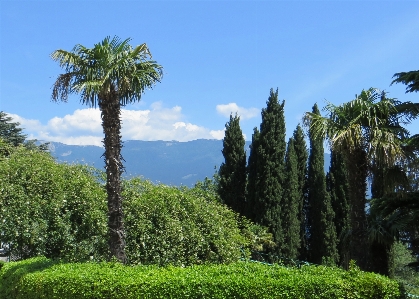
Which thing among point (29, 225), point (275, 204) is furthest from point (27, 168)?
point (275, 204)

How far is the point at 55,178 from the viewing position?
39.4 ft

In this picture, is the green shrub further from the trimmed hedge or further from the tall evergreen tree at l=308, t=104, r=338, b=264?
the tall evergreen tree at l=308, t=104, r=338, b=264

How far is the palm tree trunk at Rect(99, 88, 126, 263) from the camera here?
353 inches

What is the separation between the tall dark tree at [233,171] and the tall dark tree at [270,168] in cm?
121

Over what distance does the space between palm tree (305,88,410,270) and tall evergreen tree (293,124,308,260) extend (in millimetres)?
12501

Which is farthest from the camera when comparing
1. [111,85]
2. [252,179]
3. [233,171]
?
[233,171]

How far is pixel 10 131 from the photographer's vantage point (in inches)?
1108

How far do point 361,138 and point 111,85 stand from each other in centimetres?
612

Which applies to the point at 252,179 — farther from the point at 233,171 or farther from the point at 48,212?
the point at 48,212

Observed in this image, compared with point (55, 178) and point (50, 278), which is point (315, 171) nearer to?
point (55, 178)

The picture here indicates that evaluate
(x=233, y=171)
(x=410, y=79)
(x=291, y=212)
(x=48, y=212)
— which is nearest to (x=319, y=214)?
(x=291, y=212)

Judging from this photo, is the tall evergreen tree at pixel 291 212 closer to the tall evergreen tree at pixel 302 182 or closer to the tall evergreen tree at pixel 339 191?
the tall evergreen tree at pixel 302 182

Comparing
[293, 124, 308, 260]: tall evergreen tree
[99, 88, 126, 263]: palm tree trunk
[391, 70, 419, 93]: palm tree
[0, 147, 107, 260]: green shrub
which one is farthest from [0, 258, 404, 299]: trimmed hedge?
[293, 124, 308, 260]: tall evergreen tree

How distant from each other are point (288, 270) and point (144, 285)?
7.52 feet
